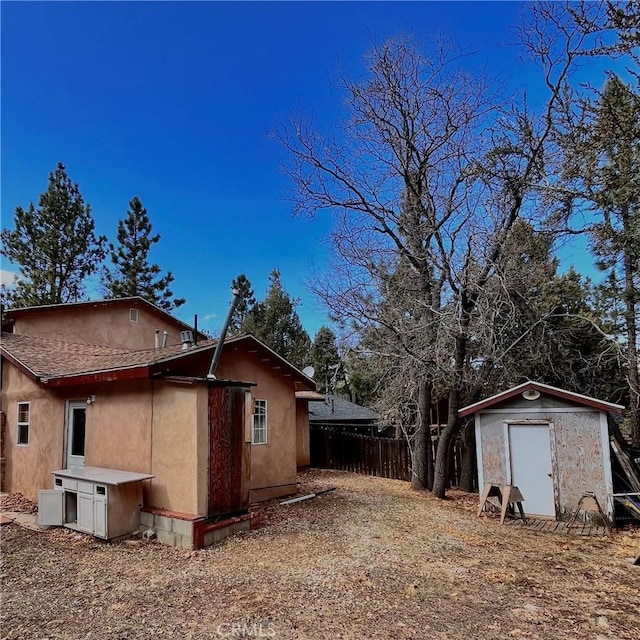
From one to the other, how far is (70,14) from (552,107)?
421 inches

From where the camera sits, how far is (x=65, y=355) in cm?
1170

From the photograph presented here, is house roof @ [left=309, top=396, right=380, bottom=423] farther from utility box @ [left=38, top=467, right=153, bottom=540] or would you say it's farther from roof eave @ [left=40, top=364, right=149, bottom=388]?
utility box @ [left=38, top=467, right=153, bottom=540]

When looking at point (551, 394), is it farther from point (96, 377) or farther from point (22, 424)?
point (22, 424)

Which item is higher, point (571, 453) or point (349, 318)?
point (349, 318)

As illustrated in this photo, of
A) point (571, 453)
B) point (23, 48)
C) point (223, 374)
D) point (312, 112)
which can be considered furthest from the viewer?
point (312, 112)

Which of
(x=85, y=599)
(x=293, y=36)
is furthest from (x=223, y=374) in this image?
(x=293, y=36)

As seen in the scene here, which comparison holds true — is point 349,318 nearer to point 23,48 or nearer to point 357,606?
point 357,606

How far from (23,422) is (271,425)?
5.72 m

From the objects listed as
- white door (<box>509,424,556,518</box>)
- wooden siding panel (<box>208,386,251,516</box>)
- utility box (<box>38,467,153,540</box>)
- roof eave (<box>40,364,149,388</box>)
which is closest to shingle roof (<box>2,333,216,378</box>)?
roof eave (<box>40,364,149,388</box>)

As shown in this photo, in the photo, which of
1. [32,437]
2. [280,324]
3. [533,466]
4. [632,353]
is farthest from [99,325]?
[632,353]

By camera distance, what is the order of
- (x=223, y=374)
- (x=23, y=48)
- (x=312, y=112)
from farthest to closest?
(x=312, y=112) → (x=23, y=48) → (x=223, y=374)

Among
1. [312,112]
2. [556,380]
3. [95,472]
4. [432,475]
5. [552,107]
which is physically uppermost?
[312,112]

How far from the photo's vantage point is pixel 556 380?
12.3 m

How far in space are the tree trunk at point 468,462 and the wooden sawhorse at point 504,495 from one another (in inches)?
112
